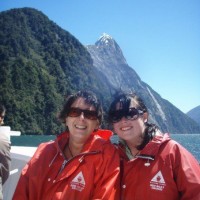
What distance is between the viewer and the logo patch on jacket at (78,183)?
2507 millimetres

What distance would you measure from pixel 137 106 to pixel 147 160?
557mm

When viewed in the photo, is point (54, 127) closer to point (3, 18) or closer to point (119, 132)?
point (3, 18)

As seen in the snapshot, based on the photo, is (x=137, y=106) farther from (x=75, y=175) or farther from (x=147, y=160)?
(x=75, y=175)

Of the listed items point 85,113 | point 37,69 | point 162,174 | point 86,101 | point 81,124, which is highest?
point 37,69

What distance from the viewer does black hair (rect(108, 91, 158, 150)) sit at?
2807 mm

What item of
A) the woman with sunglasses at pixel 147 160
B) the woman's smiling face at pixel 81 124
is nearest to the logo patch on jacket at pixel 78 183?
the woman with sunglasses at pixel 147 160

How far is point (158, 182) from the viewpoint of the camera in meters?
2.39

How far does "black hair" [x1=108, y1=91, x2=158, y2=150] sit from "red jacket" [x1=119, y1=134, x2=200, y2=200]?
22 cm

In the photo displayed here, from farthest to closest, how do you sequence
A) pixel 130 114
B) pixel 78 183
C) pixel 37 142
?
pixel 37 142 < pixel 130 114 < pixel 78 183

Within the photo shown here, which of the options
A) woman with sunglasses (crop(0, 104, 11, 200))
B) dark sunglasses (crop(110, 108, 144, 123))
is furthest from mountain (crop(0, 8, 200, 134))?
dark sunglasses (crop(110, 108, 144, 123))

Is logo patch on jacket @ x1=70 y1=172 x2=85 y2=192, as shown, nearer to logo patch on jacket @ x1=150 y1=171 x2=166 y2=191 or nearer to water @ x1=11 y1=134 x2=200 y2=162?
logo patch on jacket @ x1=150 y1=171 x2=166 y2=191

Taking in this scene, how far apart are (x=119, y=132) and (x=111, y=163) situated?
1.24 ft

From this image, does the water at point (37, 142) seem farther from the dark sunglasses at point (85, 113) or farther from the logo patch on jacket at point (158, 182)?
the logo patch on jacket at point (158, 182)

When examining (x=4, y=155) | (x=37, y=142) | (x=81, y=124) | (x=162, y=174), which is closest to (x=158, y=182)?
(x=162, y=174)
